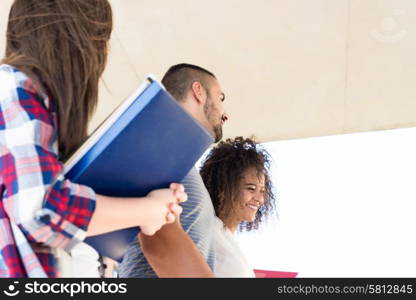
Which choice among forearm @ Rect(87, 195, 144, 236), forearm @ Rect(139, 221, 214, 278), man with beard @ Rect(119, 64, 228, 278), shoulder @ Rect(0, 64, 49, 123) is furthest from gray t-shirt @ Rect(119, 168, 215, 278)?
shoulder @ Rect(0, 64, 49, 123)

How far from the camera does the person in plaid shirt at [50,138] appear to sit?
3.30 ft

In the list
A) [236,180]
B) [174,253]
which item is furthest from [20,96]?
[236,180]

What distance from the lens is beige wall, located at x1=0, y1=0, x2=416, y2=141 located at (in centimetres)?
312

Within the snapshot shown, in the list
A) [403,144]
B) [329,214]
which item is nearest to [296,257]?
[329,214]

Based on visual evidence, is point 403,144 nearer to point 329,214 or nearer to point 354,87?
point 329,214

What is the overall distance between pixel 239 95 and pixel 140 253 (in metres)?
1.93

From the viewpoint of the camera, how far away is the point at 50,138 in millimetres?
1052

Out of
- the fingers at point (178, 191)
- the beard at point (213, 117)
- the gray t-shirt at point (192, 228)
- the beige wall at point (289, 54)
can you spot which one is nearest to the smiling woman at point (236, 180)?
the beard at point (213, 117)

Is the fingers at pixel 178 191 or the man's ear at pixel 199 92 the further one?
the man's ear at pixel 199 92

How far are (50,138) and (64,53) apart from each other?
0.17m

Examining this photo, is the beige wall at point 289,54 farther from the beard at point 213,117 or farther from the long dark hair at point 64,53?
the long dark hair at point 64,53

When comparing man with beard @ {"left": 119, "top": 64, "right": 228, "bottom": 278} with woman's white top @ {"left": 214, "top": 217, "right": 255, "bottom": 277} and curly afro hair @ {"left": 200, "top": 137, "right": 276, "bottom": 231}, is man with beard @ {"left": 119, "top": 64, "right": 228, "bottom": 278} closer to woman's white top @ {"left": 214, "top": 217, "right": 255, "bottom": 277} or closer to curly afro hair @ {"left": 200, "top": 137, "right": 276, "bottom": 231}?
woman's white top @ {"left": 214, "top": 217, "right": 255, "bottom": 277}

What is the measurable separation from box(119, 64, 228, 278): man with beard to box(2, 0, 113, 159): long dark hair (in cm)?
33

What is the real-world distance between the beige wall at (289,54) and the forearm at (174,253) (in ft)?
6.49
